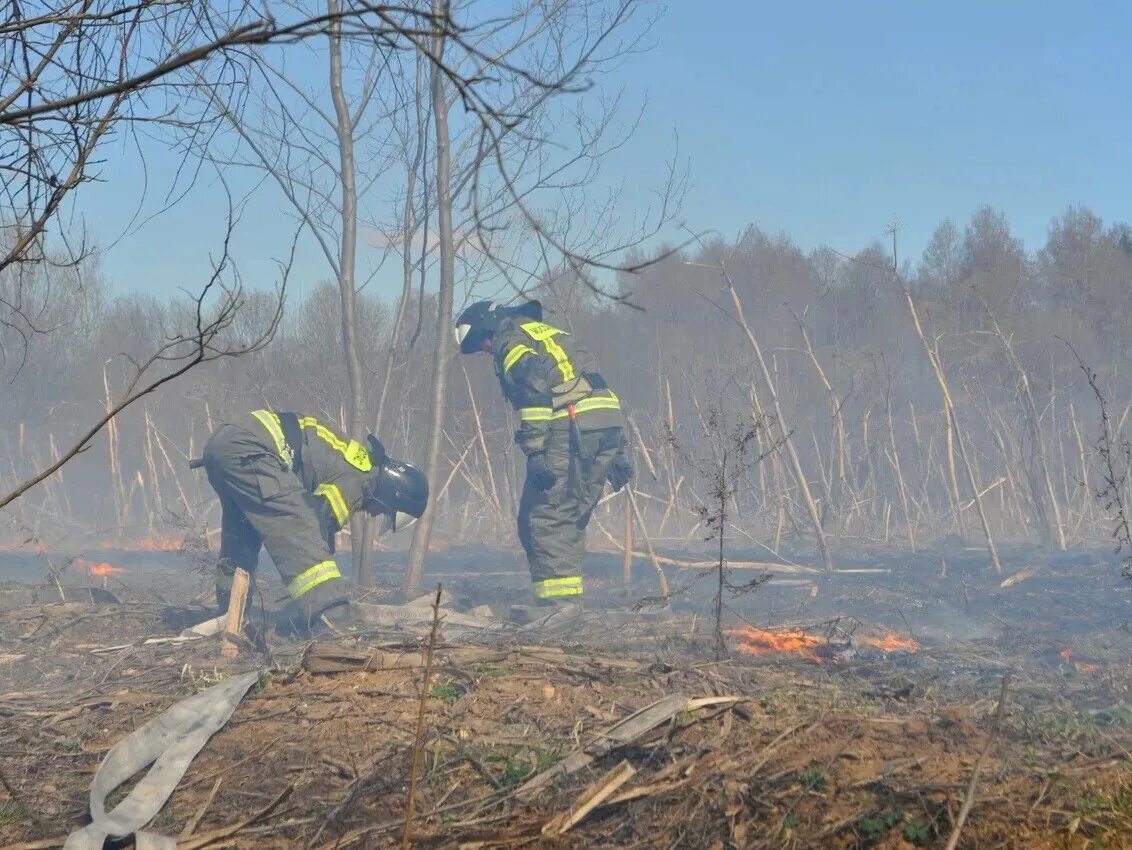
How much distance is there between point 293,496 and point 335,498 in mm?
383

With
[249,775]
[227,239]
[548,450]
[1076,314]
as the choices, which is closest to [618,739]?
[249,775]

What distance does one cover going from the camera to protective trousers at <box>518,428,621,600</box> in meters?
8.09

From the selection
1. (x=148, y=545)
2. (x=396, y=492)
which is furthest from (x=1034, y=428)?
(x=148, y=545)

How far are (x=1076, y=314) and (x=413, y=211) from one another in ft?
42.0

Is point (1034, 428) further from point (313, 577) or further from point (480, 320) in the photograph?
point (313, 577)

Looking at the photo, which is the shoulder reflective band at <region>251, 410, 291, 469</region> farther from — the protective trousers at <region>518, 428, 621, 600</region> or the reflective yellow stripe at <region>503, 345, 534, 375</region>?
the protective trousers at <region>518, 428, 621, 600</region>

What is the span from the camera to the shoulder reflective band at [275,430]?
698cm

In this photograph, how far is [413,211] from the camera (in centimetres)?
1019

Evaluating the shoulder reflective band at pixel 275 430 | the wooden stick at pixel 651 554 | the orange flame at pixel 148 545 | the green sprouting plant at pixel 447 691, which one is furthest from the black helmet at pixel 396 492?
the orange flame at pixel 148 545

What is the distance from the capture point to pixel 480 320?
8.64 meters

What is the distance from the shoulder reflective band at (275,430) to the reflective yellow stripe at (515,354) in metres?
1.98

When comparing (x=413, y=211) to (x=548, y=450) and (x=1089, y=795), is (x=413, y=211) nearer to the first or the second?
(x=548, y=450)

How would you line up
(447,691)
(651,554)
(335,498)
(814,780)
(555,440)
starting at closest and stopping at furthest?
(814,780), (447,691), (335,498), (555,440), (651,554)

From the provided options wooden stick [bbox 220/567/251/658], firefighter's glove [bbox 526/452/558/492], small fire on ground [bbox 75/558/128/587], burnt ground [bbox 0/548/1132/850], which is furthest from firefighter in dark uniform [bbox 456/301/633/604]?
small fire on ground [bbox 75/558/128/587]
